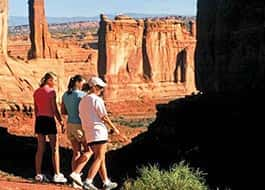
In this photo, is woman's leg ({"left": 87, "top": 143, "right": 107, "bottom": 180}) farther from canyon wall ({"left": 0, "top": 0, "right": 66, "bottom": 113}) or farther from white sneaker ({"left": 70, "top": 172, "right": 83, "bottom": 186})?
canyon wall ({"left": 0, "top": 0, "right": 66, "bottom": 113})

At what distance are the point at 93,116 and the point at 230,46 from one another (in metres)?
11.3

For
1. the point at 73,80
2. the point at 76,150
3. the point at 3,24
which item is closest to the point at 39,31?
the point at 3,24

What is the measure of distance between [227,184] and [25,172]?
5.33m

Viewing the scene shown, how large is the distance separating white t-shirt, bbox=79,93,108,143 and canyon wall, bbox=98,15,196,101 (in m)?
56.4

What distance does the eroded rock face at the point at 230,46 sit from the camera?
20.1m

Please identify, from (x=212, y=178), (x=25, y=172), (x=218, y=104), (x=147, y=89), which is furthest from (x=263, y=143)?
(x=147, y=89)

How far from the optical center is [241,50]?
20.9 meters

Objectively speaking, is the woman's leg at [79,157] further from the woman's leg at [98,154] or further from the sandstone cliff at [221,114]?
the sandstone cliff at [221,114]

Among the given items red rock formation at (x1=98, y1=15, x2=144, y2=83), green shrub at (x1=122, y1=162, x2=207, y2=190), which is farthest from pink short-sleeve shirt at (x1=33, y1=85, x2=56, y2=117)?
red rock formation at (x1=98, y1=15, x2=144, y2=83)

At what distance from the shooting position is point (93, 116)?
36.7 feet

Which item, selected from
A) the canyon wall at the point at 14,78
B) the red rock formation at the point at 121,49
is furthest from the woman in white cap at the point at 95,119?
the red rock formation at the point at 121,49

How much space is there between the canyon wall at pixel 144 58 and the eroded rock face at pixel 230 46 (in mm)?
43938

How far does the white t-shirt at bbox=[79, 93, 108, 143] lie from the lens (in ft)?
36.5

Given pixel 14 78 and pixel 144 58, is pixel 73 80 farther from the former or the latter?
pixel 144 58
